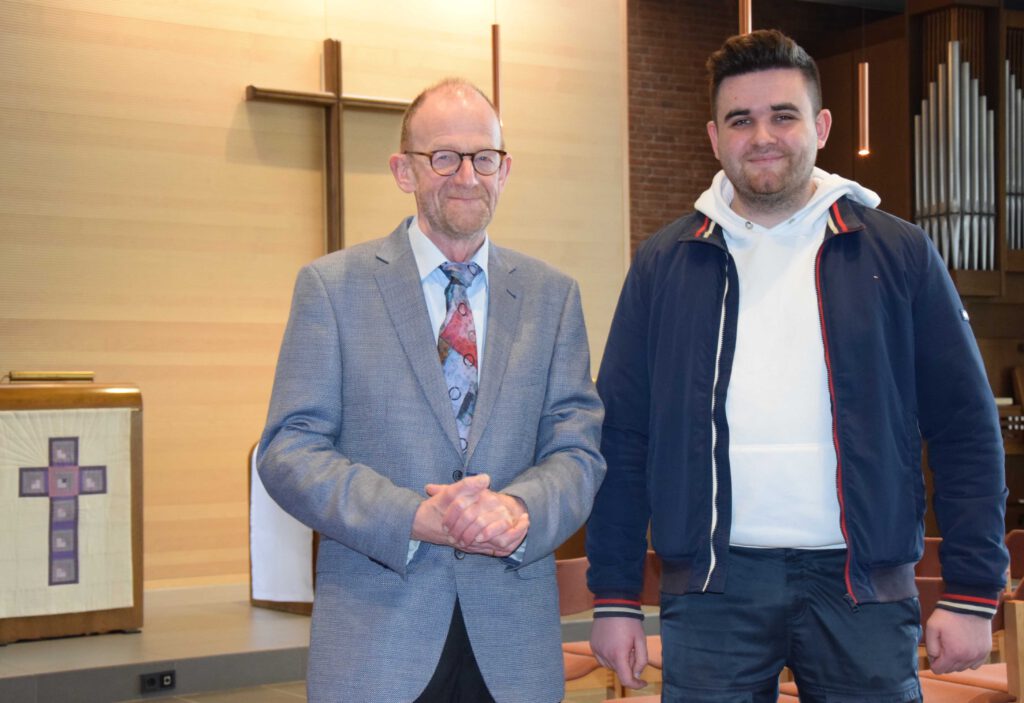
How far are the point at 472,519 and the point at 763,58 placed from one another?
0.99m

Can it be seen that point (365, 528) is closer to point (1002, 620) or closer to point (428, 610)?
point (428, 610)

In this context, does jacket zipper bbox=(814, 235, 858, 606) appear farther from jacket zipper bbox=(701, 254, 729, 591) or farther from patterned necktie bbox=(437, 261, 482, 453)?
patterned necktie bbox=(437, 261, 482, 453)

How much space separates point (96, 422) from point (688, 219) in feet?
13.9

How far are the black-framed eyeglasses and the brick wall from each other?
7.56 meters

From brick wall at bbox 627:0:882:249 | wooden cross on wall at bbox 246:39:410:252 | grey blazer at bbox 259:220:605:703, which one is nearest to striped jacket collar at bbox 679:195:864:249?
grey blazer at bbox 259:220:605:703

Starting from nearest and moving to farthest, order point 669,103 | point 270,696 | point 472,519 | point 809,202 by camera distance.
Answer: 1. point 472,519
2. point 809,202
3. point 270,696
4. point 669,103

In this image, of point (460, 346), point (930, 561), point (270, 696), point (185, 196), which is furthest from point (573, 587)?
point (185, 196)

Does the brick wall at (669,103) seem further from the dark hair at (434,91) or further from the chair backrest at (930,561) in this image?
the dark hair at (434,91)

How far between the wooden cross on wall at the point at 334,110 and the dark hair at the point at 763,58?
576cm

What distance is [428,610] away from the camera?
2.07m

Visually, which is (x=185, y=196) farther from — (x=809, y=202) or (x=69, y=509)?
(x=809, y=202)

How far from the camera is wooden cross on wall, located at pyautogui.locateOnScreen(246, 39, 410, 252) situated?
313 inches

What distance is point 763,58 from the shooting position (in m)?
2.31

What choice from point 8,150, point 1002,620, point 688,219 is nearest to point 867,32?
point 8,150
